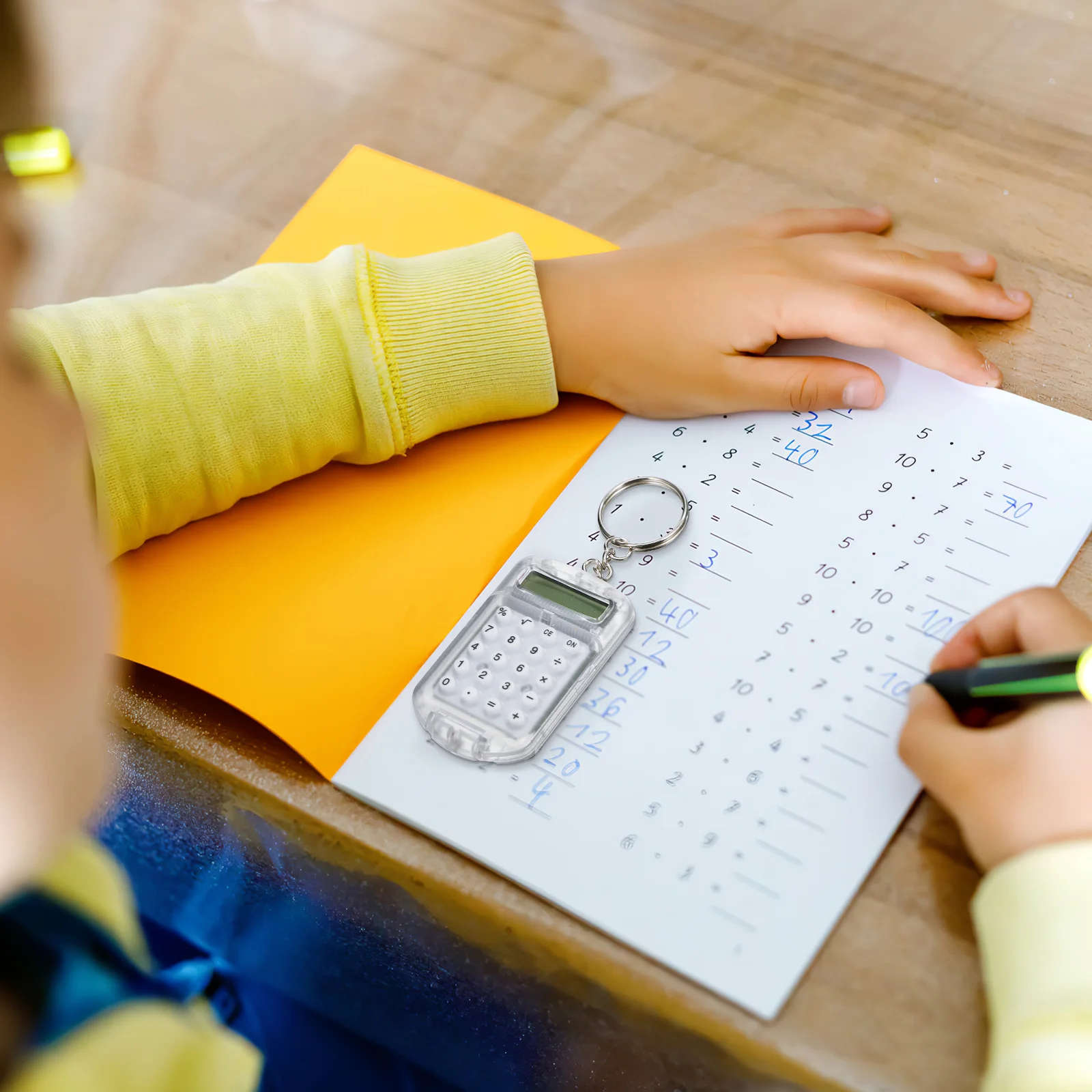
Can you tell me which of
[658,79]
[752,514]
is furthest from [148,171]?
[752,514]

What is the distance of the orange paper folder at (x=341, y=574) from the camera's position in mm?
532

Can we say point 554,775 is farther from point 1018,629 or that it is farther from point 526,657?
point 1018,629

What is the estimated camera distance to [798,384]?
0.58 meters

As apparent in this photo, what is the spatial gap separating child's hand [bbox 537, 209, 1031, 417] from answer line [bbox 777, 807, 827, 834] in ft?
0.73

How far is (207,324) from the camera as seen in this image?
1.98 ft

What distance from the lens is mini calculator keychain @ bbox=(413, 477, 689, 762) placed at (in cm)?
50

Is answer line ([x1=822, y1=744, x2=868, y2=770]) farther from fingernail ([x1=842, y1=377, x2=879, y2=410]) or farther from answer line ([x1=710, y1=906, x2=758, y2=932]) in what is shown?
fingernail ([x1=842, y1=377, x2=879, y2=410])

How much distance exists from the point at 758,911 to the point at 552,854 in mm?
85

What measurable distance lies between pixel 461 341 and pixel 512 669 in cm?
20

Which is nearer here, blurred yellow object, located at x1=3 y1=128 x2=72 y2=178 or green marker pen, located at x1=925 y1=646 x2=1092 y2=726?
green marker pen, located at x1=925 y1=646 x2=1092 y2=726

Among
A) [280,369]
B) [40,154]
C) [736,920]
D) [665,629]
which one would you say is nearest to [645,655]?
[665,629]

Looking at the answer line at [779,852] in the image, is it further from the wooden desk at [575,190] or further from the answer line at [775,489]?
the answer line at [775,489]

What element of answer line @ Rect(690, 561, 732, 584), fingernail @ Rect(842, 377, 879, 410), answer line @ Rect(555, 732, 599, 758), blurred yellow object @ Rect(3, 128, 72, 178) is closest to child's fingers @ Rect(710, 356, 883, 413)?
fingernail @ Rect(842, 377, 879, 410)

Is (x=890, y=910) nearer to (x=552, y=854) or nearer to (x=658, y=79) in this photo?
(x=552, y=854)
